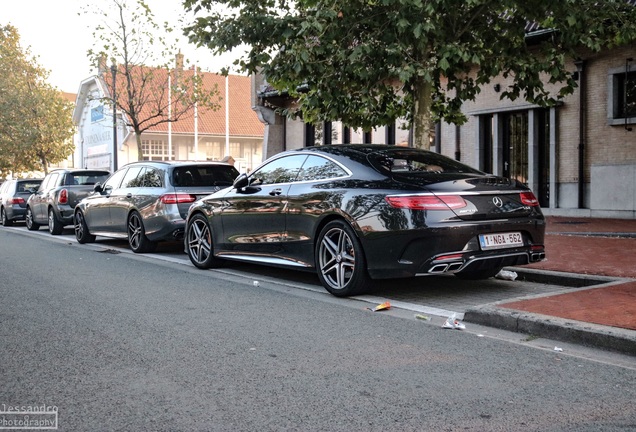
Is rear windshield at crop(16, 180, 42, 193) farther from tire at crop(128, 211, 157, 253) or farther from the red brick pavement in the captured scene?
the red brick pavement

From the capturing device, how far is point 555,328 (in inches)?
223

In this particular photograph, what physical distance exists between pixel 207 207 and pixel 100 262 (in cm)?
245

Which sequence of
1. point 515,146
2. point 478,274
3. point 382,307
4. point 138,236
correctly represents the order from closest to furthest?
1. point 382,307
2. point 478,274
3. point 138,236
4. point 515,146

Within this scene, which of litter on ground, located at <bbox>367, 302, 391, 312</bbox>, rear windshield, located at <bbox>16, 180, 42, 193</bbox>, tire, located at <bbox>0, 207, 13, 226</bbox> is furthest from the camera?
rear windshield, located at <bbox>16, 180, 42, 193</bbox>

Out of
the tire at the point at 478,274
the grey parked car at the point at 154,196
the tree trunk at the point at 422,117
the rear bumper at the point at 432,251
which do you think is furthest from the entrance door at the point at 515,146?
the rear bumper at the point at 432,251

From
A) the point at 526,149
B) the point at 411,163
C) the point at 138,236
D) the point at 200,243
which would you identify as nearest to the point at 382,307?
the point at 411,163

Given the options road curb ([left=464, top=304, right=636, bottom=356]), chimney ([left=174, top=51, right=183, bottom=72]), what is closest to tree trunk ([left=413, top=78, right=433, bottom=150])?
road curb ([left=464, top=304, right=636, bottom=356])

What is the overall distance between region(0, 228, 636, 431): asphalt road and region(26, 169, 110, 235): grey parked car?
35.2 feet

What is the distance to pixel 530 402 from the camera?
408 cm

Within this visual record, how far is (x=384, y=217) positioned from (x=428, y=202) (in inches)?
17.5

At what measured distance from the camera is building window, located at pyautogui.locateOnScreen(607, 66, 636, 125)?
17.6m

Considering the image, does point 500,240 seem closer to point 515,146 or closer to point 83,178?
point 83,178

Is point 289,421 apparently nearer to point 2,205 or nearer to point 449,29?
point 449,29

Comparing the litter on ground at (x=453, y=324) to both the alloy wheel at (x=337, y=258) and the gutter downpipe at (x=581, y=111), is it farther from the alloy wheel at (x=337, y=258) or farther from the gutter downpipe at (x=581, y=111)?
the gutter downpipe at (x=581, y=111)
